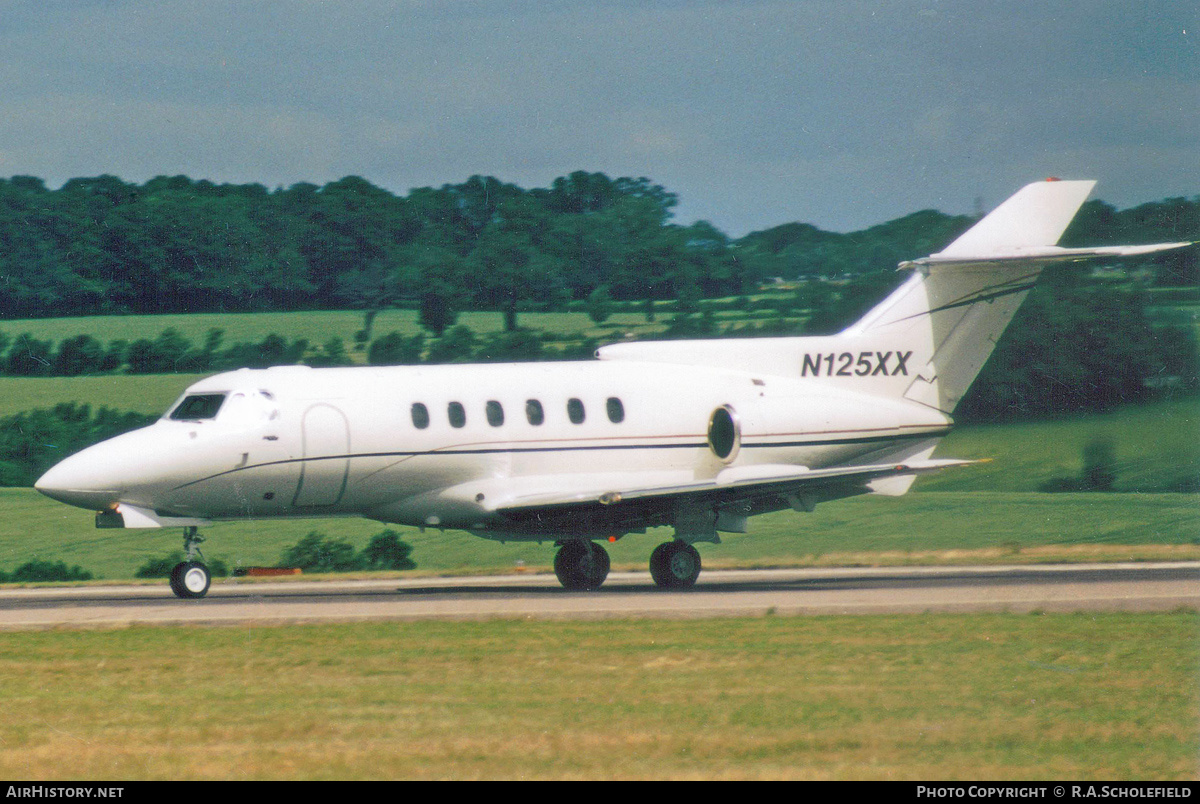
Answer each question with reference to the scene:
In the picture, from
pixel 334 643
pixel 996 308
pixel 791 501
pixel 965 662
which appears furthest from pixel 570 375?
pixel 965 662

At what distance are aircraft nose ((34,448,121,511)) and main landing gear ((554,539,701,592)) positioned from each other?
6933 mm

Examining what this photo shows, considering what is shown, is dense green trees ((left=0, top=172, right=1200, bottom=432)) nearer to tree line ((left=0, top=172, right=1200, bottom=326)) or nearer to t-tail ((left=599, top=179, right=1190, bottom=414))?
tree line ((left=0, top=172, right=1200, bottom=326))

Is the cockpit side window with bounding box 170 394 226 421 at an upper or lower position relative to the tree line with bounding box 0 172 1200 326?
lower

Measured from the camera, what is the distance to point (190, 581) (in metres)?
22.6

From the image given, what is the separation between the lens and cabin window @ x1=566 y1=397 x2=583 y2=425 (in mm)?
24844

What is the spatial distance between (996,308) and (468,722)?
1790 centimetres

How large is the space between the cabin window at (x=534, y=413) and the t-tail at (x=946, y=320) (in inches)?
117

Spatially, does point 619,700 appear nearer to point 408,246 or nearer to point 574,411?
point 574,411

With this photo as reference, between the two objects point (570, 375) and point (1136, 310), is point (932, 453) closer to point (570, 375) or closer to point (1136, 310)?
point (570, 375)

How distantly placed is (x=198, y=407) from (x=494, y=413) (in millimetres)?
4407

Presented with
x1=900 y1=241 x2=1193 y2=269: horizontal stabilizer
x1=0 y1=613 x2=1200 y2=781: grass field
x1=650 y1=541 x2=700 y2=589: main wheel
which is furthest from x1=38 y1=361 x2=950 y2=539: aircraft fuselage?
x1=0 y1=613 x2=1200 y2=781: grass field

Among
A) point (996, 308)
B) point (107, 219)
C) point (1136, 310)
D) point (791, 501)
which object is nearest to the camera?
point (791, 501)

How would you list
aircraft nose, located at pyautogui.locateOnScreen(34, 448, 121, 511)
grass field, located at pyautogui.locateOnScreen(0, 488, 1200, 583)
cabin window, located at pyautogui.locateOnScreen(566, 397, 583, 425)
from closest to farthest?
aircraft nose, located at pyautogui.locateOnScreen(34, 448, 121, 511) < cabin window, located at pyautogui.locateOnScreen(566, 397, 583, 425) < grass field, located at pyautogui.locateOnScreen(0, 488, 1200, 583)

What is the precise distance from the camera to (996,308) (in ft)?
89.5
